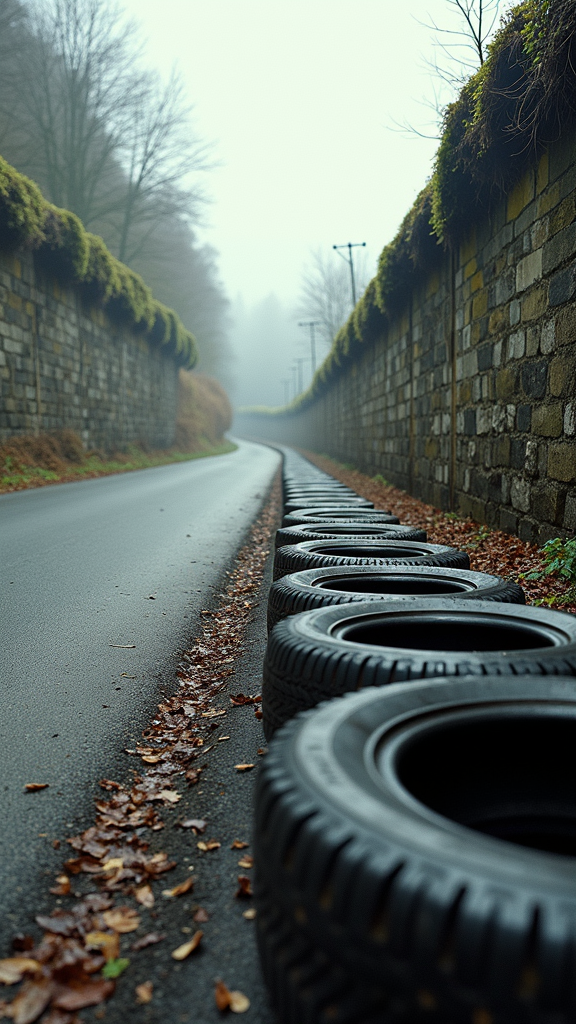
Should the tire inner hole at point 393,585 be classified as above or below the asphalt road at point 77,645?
above

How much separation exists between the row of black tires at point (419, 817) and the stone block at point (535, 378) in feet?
11.7

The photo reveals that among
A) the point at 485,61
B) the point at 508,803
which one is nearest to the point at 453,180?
the point at 485,61

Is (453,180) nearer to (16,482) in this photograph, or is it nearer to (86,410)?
(16,482)

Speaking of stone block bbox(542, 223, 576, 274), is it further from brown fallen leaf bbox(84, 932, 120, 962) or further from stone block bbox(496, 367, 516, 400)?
brown fallen leaf bbox(84, 932, 120, 962)

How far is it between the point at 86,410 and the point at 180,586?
1685cm

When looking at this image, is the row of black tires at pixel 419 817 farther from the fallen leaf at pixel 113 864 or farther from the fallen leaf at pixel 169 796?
the fallen leaf at pixel 113 864

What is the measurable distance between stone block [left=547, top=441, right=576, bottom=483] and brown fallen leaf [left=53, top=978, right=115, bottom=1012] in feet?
14.5

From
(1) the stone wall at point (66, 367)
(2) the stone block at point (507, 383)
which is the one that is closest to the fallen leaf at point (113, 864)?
(2) the stone block at point (507, 383)

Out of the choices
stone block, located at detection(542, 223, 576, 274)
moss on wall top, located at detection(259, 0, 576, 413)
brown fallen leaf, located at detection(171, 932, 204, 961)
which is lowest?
brown fallen leaf, located at detection(171, 932, 204, 961)

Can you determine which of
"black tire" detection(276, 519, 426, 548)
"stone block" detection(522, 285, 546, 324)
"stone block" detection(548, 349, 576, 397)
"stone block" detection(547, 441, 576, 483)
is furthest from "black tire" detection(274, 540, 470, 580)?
"stone block" detection(522, 285, 546, 324)

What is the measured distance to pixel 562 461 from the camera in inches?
207

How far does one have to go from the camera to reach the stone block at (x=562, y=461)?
5066 mm

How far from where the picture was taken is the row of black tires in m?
0.85

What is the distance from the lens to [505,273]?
21.9 feet
